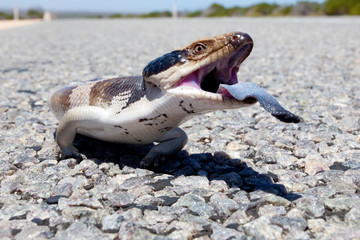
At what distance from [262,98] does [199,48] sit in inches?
21.5

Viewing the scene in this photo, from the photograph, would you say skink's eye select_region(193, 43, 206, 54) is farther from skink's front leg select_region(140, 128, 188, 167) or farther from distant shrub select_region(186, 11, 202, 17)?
distant shrub select_region(186, 11, 202, 17)

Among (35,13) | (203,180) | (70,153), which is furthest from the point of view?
(35,13)

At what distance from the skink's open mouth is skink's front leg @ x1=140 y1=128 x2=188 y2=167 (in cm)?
70

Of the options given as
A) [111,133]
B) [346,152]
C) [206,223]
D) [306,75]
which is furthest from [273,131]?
[306,75]

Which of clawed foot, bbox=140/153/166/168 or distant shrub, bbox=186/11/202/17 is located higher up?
clawed foot, bbox=140/153/166/168

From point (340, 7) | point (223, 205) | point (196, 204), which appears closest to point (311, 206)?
point (223, 205)

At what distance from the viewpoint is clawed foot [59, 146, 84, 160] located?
3473 mm

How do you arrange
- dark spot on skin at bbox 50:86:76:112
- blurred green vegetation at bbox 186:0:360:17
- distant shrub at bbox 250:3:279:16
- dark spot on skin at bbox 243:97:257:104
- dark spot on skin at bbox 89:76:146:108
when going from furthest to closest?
1. distant shrub at bbox 250:3:279:16
2. blurred green vegetation at bbox 186:0:360:17
3. dark spot on skin at bbox 50:86:76:112
4. dark spot on skin at bbox 89:76:146:108
5. dark spot on skin at bbox 243:97:257:104

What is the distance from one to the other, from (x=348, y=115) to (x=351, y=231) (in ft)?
9.34

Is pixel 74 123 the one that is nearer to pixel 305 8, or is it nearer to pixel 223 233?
pixel 223 233

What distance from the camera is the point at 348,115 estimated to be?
4766 millimetres

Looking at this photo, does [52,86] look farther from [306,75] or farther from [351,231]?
[351,231]

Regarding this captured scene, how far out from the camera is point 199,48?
8.98 ft

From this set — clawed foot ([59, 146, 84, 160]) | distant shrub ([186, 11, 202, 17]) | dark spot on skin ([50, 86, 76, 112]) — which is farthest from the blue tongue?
distant shrub ([186, 11, 202, 17])
